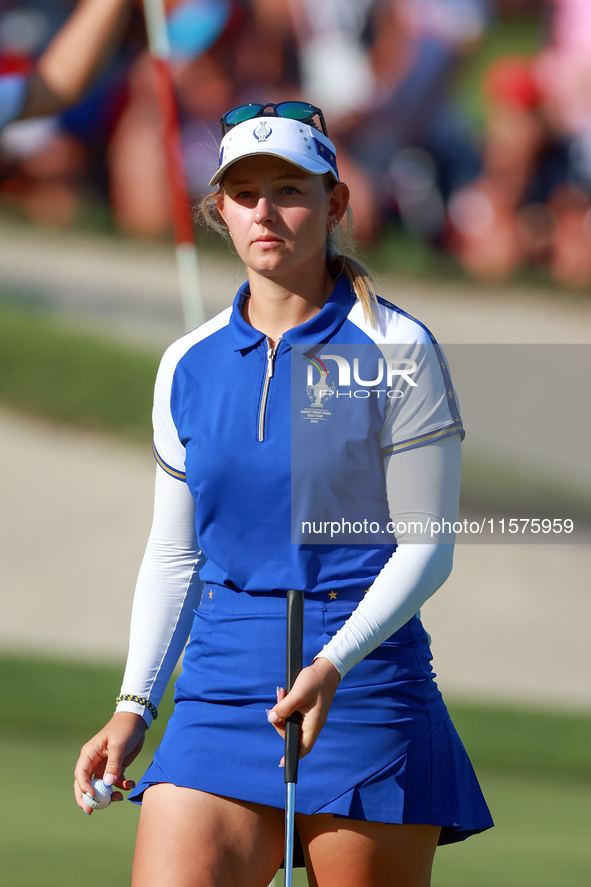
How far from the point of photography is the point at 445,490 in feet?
4.59

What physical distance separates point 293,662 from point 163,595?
323mm

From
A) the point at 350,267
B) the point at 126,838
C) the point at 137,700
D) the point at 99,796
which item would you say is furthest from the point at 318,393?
the point at 126,838

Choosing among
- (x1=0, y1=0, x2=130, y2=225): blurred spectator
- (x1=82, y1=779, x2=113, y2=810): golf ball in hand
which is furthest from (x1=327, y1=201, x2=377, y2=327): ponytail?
(x1=0, y1=0, x2=130, y2=225): blurred spectator

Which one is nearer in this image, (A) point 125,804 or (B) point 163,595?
(B) point 163,595

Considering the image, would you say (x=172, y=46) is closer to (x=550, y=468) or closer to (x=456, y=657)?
(x=550, y=468)

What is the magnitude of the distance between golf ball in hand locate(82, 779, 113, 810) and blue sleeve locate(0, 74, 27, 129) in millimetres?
4684

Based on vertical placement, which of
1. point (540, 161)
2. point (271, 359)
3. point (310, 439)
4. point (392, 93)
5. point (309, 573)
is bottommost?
point (309, 573)

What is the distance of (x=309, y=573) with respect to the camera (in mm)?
1363

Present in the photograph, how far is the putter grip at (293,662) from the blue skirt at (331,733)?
0.15 feet

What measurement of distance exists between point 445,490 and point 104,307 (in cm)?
443

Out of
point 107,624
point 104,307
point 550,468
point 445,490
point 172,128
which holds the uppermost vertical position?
point 172,128

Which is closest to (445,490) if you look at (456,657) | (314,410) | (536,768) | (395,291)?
(314,410)

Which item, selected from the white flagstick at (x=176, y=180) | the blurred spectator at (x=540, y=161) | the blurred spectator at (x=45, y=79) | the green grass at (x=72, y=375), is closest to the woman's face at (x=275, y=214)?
the white flagstick at (x=176, y=180)

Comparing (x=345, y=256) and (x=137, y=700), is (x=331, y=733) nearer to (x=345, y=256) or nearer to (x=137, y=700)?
(x=137, y=700)
